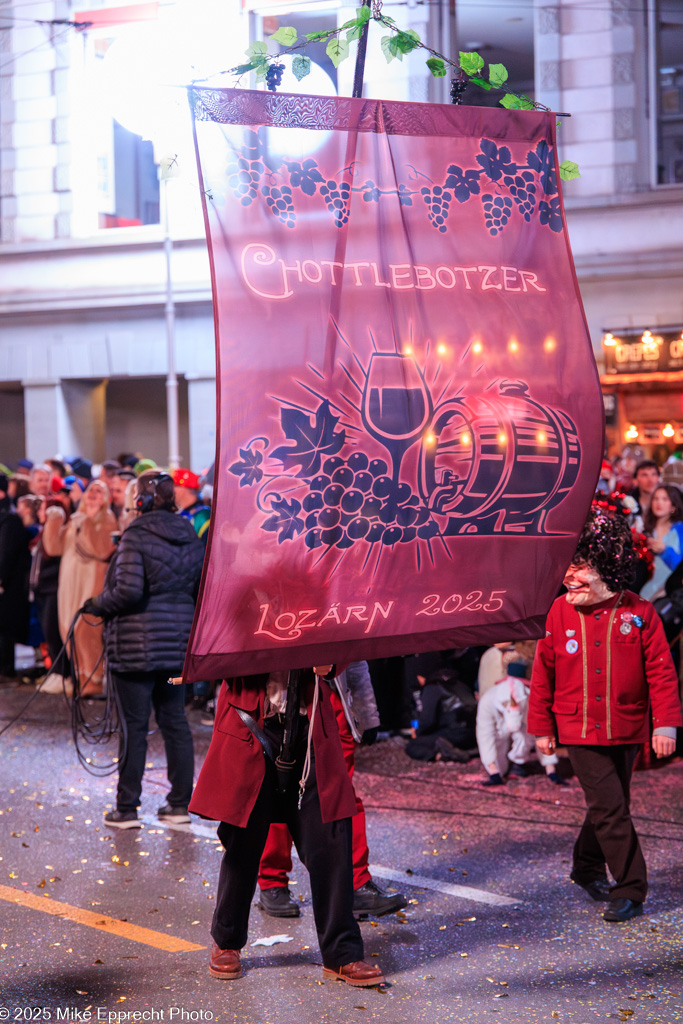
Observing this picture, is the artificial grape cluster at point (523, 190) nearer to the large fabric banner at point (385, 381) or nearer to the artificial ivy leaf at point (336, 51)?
the large fabric banner at point (385, 381)

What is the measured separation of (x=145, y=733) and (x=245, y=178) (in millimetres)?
4211

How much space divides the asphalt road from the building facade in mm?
7632

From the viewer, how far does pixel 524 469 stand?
4422mm

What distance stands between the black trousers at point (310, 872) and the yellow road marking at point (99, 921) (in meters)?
0.50

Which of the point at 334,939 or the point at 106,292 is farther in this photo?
the point at 106,292

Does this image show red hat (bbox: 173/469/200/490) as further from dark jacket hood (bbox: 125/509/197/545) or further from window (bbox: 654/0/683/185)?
window (bbox: 654/0/683/185)

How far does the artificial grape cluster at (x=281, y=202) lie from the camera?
4090 millimetres

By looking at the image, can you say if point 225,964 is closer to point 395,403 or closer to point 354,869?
point 354,869

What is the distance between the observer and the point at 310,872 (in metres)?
4.77

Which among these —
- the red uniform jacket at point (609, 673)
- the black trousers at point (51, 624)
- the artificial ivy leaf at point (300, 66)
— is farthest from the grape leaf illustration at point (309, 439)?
the black trousers at point (51, 624)

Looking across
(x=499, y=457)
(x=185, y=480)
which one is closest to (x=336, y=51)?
(x=499, y=457)

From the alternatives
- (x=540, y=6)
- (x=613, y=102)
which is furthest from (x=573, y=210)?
(x=540, y=6)

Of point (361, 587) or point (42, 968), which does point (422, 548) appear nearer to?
point (361, 587)

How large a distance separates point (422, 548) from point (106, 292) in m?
18.5
